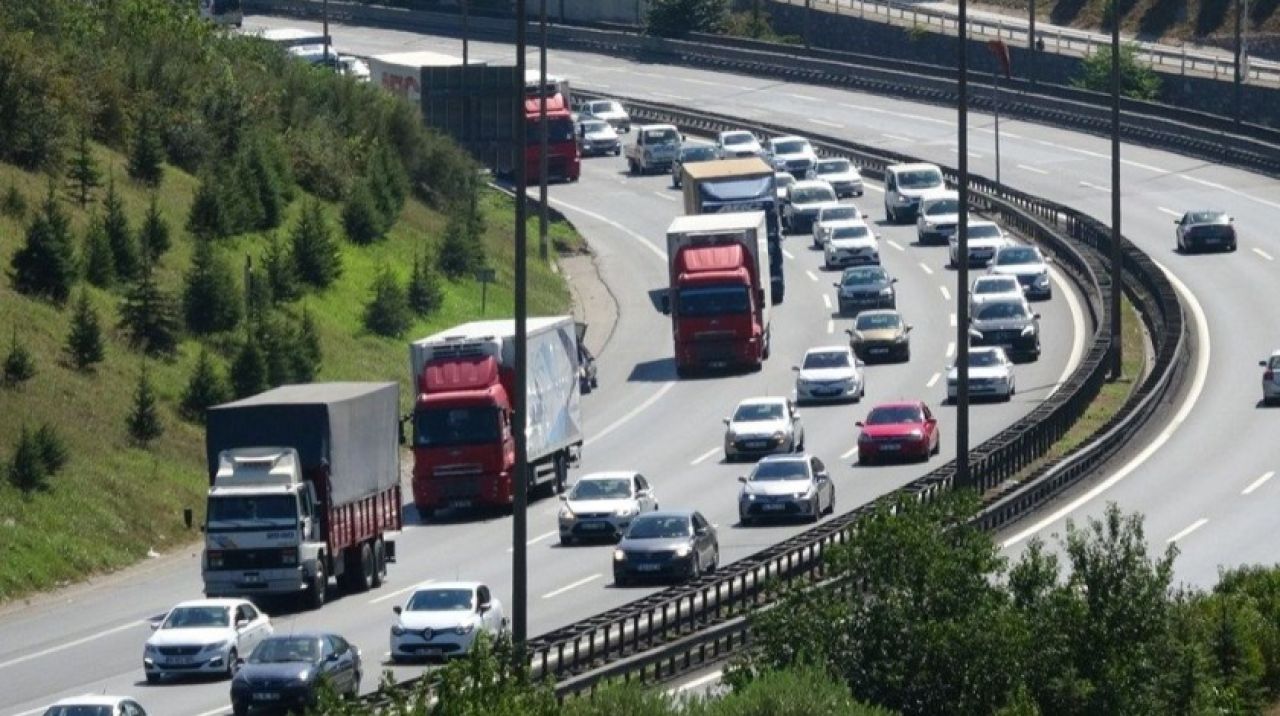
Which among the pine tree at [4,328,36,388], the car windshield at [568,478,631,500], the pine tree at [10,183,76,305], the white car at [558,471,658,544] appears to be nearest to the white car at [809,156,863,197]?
the pine tree at [10,183,76,305]

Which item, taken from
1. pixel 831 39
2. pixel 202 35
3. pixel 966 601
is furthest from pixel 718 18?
pixel 966 601

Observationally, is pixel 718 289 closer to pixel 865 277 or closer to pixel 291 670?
pixel 865 277

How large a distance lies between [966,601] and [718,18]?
10597 cm

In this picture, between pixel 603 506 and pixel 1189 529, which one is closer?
pixel 1189 529

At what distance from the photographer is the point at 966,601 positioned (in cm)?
3191

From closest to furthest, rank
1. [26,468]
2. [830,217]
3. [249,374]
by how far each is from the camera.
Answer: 1. [26,468]
2. [249,374]
3. [830,217]

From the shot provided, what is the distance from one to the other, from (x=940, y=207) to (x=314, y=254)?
23.3m

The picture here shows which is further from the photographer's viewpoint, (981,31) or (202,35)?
(981,31)

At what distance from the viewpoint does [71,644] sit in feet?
150

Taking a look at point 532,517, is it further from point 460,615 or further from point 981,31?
point 981,31

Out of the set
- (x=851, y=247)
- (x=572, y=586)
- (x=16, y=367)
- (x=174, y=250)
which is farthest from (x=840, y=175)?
(x=572, y=586)

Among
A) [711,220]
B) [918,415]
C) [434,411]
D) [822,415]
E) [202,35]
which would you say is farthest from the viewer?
[202,35]

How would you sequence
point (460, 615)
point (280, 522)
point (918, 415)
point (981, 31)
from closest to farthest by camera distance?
point (460, 615) → point (280, 522) → point (918, 415) → point (981, 31)

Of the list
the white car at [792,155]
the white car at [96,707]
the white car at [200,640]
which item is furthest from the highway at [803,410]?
the white car at [96,707]
